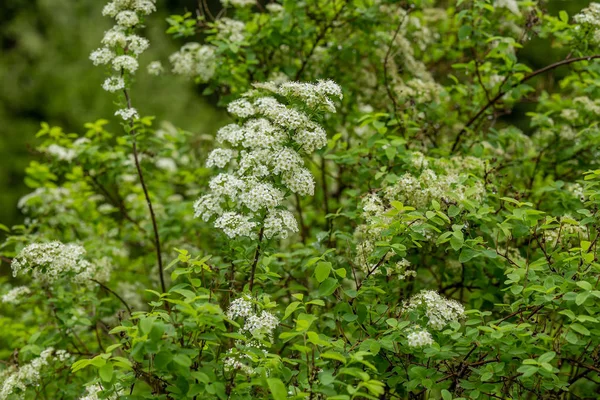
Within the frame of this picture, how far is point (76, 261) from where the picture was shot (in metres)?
3.51

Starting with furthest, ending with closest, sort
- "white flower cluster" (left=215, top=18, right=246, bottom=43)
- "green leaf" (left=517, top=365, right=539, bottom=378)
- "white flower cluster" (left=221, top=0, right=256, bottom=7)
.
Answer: "white flower cluster" (left=221, top=0, right=256, bottom=7) → "white flower cluster" (left=215, top=18, right=246, bottom=43) → "green leaf" (left=517, top=365, right=539, bottom=378)

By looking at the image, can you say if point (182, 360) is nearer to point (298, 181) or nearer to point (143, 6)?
point (298, 181)

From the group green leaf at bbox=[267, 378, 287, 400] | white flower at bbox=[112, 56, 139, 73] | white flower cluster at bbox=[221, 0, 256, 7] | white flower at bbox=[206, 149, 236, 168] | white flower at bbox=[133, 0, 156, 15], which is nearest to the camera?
green leaf at bbox=[267, 378, 287, 400]

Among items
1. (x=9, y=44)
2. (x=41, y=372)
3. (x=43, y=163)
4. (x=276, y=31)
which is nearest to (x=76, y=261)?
(x=41, y=372)

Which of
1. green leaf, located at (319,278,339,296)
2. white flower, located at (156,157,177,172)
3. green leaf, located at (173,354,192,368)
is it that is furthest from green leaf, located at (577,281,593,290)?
white flower, located at (156,157,177,172)

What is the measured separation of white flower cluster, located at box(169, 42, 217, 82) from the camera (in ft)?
14.1

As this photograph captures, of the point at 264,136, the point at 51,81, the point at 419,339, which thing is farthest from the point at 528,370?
the point at 51,81

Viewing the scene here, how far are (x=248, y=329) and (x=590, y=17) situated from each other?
2.89 metres

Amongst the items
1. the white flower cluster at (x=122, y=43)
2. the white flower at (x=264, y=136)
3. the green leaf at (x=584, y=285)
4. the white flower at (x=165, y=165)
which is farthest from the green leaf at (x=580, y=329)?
the white flower at (x=165, y=165)

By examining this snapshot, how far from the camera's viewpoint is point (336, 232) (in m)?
3.19

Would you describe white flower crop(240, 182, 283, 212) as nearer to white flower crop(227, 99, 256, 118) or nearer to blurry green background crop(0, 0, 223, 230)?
white flower crop(227, 99, 256, 118)

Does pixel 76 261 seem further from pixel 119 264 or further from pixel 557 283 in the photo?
pixel 557 283

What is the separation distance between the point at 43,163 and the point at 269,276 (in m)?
3.03

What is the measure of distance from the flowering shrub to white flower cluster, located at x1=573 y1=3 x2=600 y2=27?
59mm
